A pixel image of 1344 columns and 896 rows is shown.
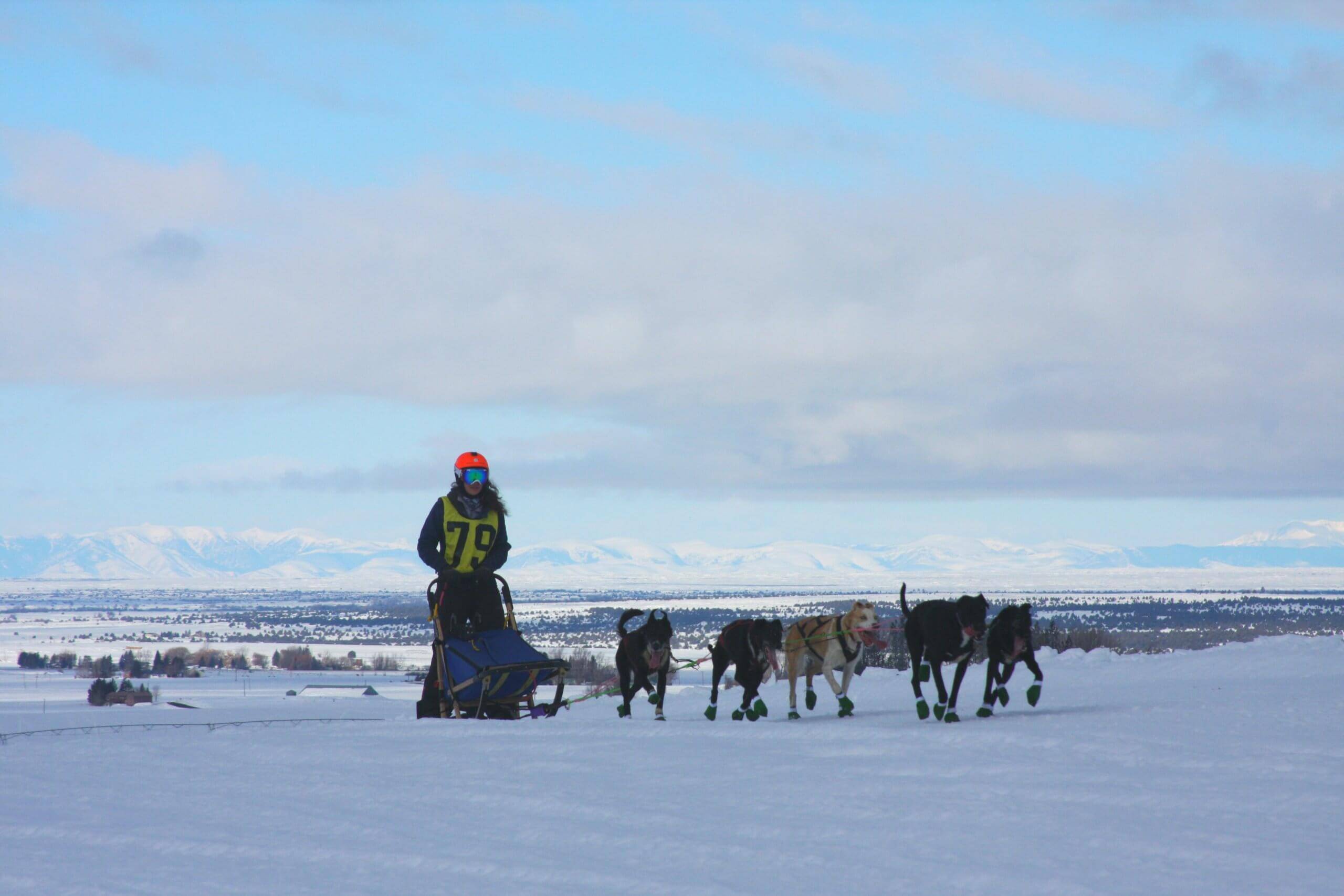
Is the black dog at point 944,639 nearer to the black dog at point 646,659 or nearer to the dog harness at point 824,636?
the dog harness at point 824,636

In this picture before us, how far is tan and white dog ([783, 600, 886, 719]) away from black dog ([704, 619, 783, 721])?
161 mm

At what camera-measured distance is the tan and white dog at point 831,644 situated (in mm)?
11461

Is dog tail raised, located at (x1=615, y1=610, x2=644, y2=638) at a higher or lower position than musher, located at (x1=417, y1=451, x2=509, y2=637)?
lower

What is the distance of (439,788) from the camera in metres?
7.04

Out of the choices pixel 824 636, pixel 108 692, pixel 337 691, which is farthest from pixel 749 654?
pixel 337 691

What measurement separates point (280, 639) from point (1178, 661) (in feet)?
592

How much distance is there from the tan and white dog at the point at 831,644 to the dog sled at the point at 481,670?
6.66ft

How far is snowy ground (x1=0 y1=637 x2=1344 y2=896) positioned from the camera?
5.04 m

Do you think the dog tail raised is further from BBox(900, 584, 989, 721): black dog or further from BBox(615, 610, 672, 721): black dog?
BBox(900, 584, 989, 721): black dog

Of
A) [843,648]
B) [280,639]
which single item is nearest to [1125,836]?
[843,648]

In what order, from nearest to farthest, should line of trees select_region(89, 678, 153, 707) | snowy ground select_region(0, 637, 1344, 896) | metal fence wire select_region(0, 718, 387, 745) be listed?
snowy ground select_region(0, 637, 1344, 896), metal fence wire select_region(0, 718, 387, 745), line of trees select_region(89, 678, 153, 707)

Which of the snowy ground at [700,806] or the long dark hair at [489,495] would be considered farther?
the long dark hair at [489,495]

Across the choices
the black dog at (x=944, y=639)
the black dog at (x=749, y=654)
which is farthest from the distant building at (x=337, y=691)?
the black dog at (x=944, y=639)

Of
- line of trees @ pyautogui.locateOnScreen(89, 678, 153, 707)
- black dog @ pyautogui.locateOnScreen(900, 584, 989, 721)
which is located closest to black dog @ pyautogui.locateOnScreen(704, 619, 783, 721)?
black dog @ pyautogui.locateOnScreen(900, 584, 989, 721)
